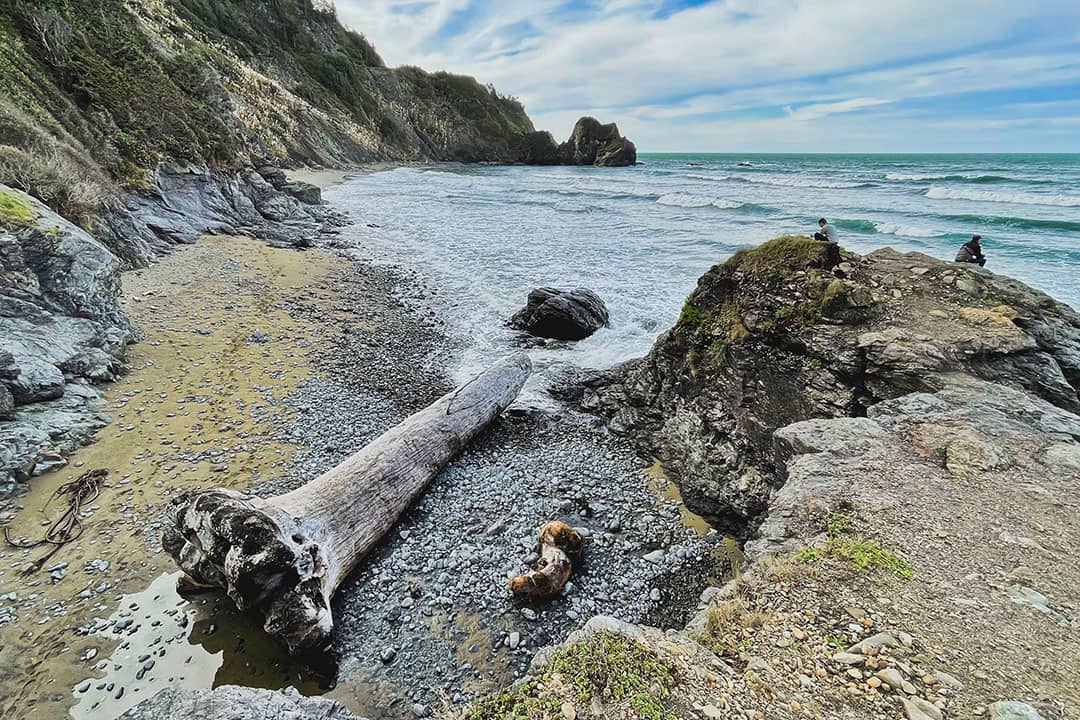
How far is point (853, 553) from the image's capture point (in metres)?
3.78

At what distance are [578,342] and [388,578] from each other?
7.68 metres

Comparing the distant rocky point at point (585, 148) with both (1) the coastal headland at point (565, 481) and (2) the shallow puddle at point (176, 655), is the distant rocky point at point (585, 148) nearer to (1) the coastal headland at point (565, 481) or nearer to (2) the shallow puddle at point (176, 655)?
(1) the coastal headland at point (565, 481)

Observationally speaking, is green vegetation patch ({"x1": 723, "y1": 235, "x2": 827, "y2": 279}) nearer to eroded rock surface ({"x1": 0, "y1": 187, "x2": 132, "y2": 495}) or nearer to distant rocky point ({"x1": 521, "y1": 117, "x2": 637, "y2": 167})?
eroded rock surface ({"x1": 0, "y1": 187, "x2": 132, "y2": 495})

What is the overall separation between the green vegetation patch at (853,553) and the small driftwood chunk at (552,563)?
2.47 metres

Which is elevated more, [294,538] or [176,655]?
[294,538]

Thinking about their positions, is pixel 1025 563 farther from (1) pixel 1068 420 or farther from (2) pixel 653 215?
(2) pixel 653 215

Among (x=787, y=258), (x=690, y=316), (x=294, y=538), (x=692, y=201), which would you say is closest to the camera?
(x=294, y=538)

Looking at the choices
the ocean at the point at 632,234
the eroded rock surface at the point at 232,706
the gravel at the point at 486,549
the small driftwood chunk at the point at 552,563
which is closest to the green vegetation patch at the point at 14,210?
the gravel at the point at 486,549

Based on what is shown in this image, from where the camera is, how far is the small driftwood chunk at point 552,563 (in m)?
5.20

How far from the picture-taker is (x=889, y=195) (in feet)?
129

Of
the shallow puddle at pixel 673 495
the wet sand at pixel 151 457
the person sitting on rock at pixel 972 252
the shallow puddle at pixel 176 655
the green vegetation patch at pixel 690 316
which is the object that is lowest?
the shallow puddle at pixel 673 495

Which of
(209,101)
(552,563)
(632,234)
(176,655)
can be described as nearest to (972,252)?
(552,563)

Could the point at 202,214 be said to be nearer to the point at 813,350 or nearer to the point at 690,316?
the point at 690,316

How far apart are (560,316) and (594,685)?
9.77 meters
